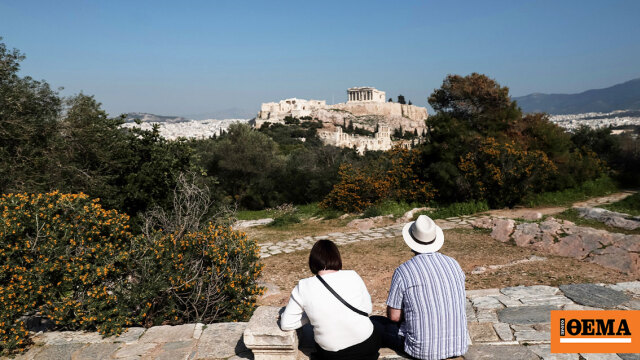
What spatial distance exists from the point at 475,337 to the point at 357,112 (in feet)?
347

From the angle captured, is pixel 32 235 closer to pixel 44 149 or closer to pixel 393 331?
pixel 393 331

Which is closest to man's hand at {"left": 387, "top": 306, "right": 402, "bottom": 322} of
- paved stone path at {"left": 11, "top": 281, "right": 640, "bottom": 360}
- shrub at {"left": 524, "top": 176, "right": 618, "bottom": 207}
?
paved stone path at {"left": 11, "top": 281, "right": 640, "bottom": 360}

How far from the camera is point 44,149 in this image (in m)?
8.45

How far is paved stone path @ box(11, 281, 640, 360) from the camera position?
135 inches

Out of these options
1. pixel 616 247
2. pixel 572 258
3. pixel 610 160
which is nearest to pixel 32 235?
pixel 572 258

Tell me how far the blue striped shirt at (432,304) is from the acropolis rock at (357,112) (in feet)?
259

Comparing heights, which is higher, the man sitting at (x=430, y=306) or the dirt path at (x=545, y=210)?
the man sitting at (x=430, y=306)

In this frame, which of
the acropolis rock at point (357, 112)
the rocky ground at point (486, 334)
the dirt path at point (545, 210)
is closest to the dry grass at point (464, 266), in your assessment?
the rocky ground at point (486, 334)

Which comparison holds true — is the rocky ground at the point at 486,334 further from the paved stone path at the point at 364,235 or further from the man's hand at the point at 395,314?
the paved stone path at the point at 364,235

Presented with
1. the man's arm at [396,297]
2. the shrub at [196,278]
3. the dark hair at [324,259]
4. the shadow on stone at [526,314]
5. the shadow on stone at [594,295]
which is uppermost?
the dark hair at [324,259]

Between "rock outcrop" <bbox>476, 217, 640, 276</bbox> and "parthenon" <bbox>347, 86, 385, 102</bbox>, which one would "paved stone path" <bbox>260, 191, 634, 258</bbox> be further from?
"parthenon" <bbox>347, 86, 385, 102</bbox>

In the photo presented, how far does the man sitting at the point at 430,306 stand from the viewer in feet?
9.20

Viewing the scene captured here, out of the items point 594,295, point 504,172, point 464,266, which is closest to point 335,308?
point 594,295

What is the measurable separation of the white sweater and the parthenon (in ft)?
363
